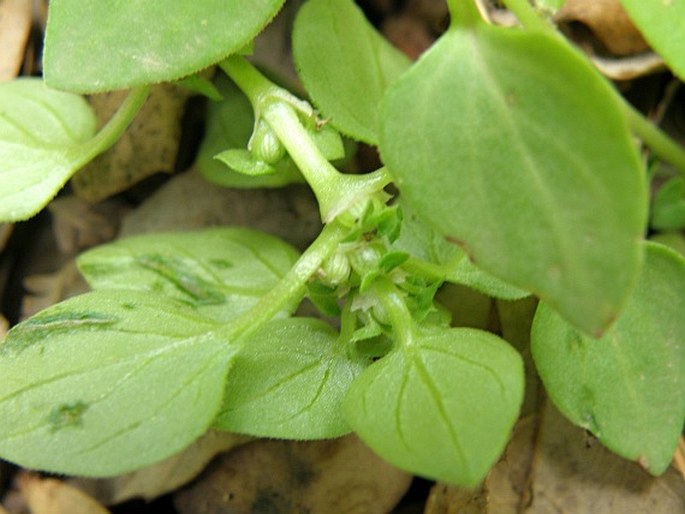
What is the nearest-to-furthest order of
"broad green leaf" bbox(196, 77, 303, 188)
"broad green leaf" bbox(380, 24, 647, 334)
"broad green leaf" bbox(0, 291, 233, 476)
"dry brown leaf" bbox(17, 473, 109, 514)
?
1. "broad green leaf" bbox(380, 24, 647, 334)
2. "broad green leaf" bbox(0, 291, 233, 476)
3. "dry brown leaf" bbox(17, 473, 109, 514)
4. "broad green leaf" bbox(196, 77, 303, 188)

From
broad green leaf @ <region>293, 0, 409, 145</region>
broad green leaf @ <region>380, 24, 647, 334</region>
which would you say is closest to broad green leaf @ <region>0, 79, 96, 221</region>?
broad green leaf @ <region>293, 0, 409, 145</region>

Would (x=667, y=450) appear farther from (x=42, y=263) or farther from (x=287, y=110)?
(x=42, y=263)

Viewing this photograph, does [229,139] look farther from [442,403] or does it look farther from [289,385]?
[442,403]

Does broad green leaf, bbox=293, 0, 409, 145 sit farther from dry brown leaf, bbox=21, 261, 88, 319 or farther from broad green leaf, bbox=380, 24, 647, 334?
dry brown leaf, bbox=21, 261, 88, 319

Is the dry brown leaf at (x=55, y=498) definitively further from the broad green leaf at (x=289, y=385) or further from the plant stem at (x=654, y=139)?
the plant stem at (x=654, y=139)

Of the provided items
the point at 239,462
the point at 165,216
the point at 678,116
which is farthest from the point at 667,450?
the point at 165,216
